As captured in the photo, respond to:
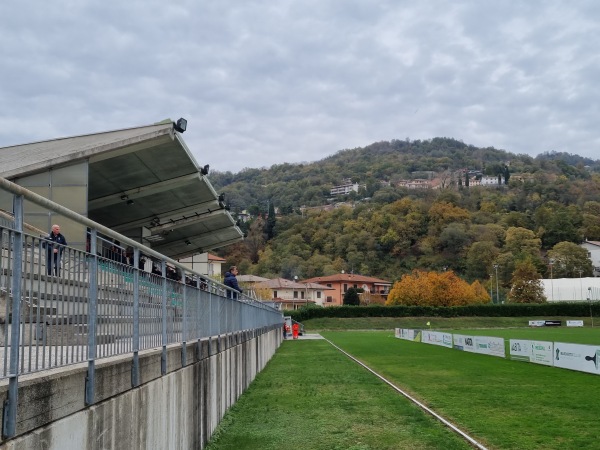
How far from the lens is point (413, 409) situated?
1403cm

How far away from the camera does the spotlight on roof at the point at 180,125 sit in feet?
67.5

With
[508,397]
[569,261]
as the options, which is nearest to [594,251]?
[569,261]

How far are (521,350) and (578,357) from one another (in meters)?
5.14

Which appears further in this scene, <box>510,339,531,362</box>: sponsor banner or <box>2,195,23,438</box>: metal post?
<box>510,339,531,362</box>: sponsor banner

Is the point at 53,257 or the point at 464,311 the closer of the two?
the point at 53,257

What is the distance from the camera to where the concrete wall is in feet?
12.4

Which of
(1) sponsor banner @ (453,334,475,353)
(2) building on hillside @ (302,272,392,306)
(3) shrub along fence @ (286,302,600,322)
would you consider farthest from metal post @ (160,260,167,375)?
(2) building on hillside @ (302,272,392,306)

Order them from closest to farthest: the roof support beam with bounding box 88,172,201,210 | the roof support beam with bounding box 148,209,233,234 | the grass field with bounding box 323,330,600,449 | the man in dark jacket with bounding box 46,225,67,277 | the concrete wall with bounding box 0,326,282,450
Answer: the concrete wall with bounding box 0,326,282,450 → the man in dark jacket with bounding box 46,225,67,277 → the grass field with bounding box 323,330,600,449 → the roof support beam with bounding box 88,172,201,210 → the roof support beam with bounding box 148,209,233,234

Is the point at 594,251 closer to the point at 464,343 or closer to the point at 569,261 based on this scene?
the point at 569,261

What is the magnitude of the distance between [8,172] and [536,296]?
95181 mm

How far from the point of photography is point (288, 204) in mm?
197750

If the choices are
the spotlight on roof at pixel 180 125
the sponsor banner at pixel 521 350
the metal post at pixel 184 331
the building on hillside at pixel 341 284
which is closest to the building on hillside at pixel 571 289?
the building on hillside at pixel 341 284

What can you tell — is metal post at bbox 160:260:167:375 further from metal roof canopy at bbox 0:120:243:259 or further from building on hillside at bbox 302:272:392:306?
building on hillside at bbox 302:272:392:306

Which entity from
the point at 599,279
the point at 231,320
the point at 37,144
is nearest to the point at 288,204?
the point at 599,279
